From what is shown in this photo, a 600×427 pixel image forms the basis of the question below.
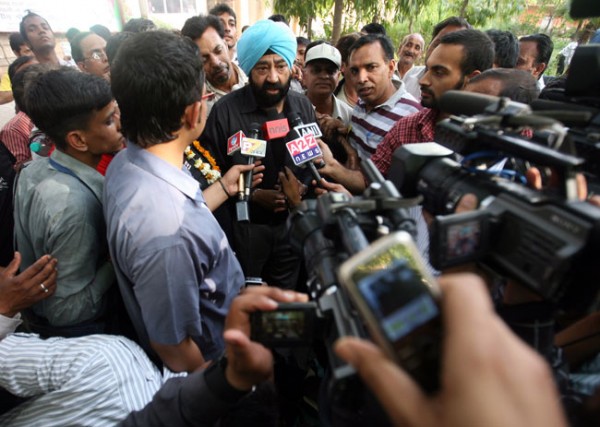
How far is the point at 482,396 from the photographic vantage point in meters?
0.41

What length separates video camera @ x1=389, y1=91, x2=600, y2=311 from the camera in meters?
0.70

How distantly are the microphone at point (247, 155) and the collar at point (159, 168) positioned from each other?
0.74m

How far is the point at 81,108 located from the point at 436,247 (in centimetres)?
144

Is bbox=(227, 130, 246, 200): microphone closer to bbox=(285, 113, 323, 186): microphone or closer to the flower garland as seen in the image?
the flower garland

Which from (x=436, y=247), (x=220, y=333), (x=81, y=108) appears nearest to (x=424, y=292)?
(x=436, y=247)

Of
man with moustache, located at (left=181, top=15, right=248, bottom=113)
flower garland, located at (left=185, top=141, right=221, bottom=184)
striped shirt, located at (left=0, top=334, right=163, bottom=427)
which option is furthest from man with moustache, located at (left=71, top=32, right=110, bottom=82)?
striped shirt, located at (left=0, top=334, right=163, bottom=427)

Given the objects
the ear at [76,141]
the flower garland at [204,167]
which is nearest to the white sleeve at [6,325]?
the ear at [76,141]

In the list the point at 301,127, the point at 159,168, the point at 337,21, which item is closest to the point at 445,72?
the point at 301,127

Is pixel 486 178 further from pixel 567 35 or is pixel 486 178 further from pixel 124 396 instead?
pixel 567 35

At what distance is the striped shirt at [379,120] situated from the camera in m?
2.62

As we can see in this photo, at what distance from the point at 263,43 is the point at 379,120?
1.00 meters

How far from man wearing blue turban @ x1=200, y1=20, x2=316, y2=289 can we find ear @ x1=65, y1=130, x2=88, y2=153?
0.98 metres

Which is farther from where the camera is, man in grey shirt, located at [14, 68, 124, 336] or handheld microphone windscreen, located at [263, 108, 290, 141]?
handheld microphone windscreen, located at [263, 108, 290, 141]

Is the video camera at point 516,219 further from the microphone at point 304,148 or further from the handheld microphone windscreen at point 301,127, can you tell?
the handheld microphone windscreen at point 301,127
